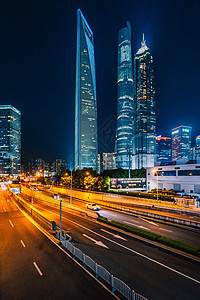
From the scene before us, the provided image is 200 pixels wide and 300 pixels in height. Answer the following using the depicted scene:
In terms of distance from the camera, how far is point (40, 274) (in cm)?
1291

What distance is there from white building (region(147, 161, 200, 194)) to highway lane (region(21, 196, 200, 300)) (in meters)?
31.0

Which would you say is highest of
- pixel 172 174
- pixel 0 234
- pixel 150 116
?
pixel 150 116

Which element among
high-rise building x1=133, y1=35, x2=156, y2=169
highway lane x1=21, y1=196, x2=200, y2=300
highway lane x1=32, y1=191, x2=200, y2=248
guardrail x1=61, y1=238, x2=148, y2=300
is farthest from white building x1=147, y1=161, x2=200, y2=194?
high-rise building x1=133, y1=35, x2=156, y2=169

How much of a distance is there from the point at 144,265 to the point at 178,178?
48.2 m

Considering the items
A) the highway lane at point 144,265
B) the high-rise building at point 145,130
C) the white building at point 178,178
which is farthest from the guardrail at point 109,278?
the high-rise building at point 145,130

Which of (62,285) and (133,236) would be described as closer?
(62,285)

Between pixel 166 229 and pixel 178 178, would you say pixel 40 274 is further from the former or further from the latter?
pixel 178 178

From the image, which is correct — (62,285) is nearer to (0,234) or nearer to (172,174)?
(0,234)

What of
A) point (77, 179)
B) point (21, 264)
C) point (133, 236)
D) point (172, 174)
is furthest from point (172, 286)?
point (77, 179)

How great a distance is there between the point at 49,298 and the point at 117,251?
26.7ft

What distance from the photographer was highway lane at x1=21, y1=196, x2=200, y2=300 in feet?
36.3

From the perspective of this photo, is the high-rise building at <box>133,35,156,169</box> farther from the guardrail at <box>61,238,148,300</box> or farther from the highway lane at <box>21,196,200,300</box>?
the guardrail at <box>61,238,148,300</box>

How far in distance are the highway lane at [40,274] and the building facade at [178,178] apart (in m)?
37.0

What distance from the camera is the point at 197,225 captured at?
23969mm
